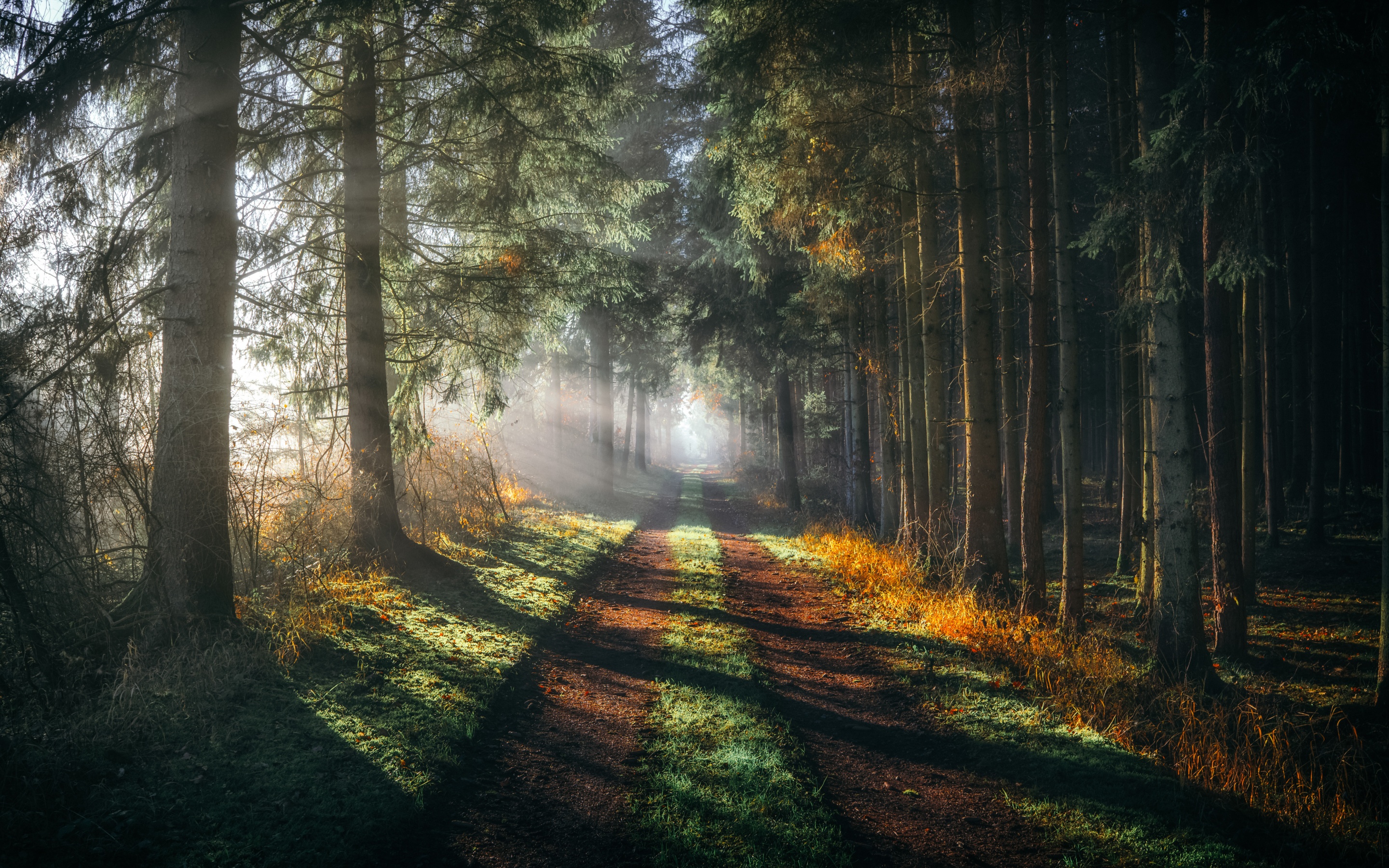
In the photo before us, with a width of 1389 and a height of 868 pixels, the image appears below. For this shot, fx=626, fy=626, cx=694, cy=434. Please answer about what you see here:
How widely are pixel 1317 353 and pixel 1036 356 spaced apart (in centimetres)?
1102

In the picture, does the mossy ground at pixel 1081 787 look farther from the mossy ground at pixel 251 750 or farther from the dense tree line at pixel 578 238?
the mossy ground at pixel 251 750

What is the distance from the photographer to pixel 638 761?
4.61m

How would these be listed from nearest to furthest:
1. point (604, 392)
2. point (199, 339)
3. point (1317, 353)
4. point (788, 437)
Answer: point (199, 339) < point (1317, 353) < point (788, 437) < point (604, 392)

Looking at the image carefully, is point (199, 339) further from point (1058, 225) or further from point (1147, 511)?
point (1147, 511)

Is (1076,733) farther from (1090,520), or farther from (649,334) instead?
(649,334)

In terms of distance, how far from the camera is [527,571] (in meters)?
9.95

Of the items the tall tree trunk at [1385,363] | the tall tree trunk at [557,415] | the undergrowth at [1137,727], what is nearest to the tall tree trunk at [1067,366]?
the undergrowth at [1137,727]

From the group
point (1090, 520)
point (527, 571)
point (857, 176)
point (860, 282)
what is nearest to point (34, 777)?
point (527, 571)

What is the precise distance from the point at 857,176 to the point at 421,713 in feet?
26.7

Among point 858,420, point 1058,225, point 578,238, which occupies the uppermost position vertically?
point 578,238

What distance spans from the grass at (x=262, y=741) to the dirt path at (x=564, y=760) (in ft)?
0.91

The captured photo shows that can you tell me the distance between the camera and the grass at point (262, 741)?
3.29 m

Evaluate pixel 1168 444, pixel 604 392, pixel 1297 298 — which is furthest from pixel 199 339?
pixel 1297 298

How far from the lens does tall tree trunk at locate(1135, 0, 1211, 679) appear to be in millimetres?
6621
